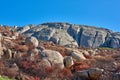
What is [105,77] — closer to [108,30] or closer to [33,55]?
[33,55]

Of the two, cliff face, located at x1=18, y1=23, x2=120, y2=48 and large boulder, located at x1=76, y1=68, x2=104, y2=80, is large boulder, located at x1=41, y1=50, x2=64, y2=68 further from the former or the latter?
cliff face, located at x1=18, y1=23, x2=120, y2=48

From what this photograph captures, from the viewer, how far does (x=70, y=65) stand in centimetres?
3416

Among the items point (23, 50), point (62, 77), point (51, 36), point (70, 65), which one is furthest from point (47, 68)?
point (51, 36)

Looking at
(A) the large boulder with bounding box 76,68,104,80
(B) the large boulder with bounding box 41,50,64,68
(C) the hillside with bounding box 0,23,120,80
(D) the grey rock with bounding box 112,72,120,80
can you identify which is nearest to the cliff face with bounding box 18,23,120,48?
Answer: (C) the hillside with bounding box 0,23,120,80

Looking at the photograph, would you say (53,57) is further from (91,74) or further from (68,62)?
(91,74)

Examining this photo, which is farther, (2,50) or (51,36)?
(51,36)

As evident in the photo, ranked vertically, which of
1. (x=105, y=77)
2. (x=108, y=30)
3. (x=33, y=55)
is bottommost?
(x=105, y=77)

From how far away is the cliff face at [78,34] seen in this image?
126 metres

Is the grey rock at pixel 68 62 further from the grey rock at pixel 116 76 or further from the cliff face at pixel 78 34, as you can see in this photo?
the cliff face at pixel 78 34

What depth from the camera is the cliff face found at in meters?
126

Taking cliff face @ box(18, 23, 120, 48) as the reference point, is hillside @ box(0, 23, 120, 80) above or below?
below

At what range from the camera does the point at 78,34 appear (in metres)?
136

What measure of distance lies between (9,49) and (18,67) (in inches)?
241

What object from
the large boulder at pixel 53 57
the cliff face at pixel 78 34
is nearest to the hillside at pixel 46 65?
the large boulder at pixel 53 57
